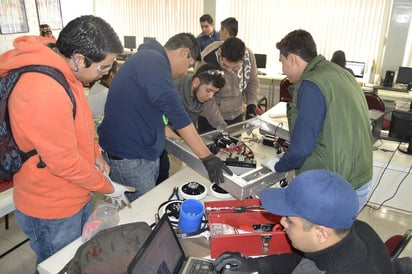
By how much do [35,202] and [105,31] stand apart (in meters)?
0.70

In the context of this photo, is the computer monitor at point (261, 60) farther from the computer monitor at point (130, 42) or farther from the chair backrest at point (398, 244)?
the chair backrest at point (398, 244)

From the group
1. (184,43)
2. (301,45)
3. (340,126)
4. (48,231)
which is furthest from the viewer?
(184,43)

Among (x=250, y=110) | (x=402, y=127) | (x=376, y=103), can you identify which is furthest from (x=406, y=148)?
(x=250, y=110)

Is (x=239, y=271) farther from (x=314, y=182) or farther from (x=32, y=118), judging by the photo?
(x=32, y=118)

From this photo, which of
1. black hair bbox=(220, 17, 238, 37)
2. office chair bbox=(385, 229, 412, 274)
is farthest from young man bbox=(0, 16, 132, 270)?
black hair bbox=(220, 17, 238, 37)

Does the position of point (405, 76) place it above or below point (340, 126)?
below

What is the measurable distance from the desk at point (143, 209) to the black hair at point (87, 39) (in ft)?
2.43

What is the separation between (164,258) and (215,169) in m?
A: 0.58

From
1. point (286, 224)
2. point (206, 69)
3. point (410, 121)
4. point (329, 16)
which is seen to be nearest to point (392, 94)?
point (329, 16)

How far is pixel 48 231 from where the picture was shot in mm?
1331

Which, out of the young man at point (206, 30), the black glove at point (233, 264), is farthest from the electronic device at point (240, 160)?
the young man at point (206, 30)

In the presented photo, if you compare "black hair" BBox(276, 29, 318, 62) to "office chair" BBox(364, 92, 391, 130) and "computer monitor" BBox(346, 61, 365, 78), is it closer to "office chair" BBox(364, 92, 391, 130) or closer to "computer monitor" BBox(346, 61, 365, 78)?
"office chair" BBox(364, 92, 391, 130)

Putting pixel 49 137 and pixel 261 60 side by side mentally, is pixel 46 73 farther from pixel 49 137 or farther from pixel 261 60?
pixel 261 60

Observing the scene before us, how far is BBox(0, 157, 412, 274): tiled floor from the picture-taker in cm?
210
